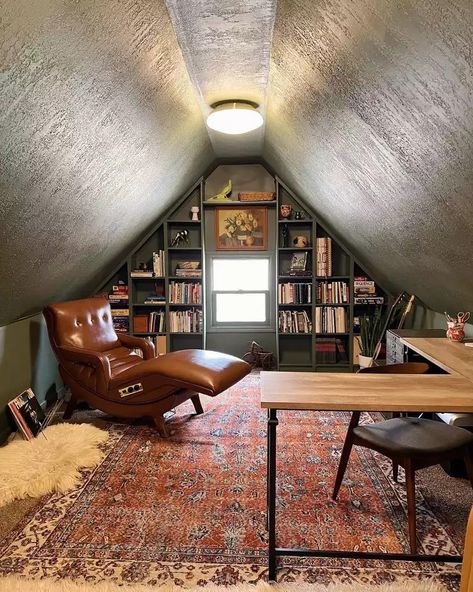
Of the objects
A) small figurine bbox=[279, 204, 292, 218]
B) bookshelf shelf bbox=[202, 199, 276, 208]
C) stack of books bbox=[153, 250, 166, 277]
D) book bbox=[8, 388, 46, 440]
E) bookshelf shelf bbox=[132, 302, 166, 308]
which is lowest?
book bbox=[8, 388, 46, 440]

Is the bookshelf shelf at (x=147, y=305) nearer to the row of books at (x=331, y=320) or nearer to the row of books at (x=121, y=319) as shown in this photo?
the row of books at (x=121, y=319)

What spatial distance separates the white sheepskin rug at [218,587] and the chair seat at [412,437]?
0.50m

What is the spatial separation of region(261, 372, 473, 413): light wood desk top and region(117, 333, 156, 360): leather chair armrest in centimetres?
195

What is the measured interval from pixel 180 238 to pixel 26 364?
7.58ft

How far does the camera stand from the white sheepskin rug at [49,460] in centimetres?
250

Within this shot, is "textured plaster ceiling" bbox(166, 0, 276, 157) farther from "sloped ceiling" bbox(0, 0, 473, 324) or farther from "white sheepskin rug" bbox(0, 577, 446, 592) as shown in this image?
"white sheepskin rug" bbox(0, 577, 446, 592)

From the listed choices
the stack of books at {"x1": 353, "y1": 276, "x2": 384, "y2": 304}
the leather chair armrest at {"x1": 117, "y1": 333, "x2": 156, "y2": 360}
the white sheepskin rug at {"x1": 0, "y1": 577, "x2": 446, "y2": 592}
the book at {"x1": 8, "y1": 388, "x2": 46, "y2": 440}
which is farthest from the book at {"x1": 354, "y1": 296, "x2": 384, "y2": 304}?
the white sheepskin rug at {"x1": 0, "y1": 577, "x2": 446, "y2": 592}

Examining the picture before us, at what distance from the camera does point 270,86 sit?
9.77ft

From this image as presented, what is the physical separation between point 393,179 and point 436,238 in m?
0.49

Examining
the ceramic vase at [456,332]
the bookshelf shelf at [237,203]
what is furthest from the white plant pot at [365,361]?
the bookshelf shelf at [237,203]

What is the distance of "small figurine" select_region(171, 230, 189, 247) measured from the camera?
17.3 feet

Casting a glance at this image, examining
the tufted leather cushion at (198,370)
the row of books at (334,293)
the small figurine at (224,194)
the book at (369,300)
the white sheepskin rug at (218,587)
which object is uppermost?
the small figurine at (224,194)

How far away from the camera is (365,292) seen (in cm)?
517

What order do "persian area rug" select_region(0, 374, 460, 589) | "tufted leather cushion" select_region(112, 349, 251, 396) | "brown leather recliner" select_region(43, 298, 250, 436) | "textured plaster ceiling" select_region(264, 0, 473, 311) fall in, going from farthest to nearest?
"brown leather recliner" select_region(43, 298, 250, 436)
"tufted leather cushion" select_region(112, 349, 251, 396)
"persian area rug" select_region(0, 374, 460, 589)
"textured plaster ceiling" select_region(264, 0, 473, 311)
